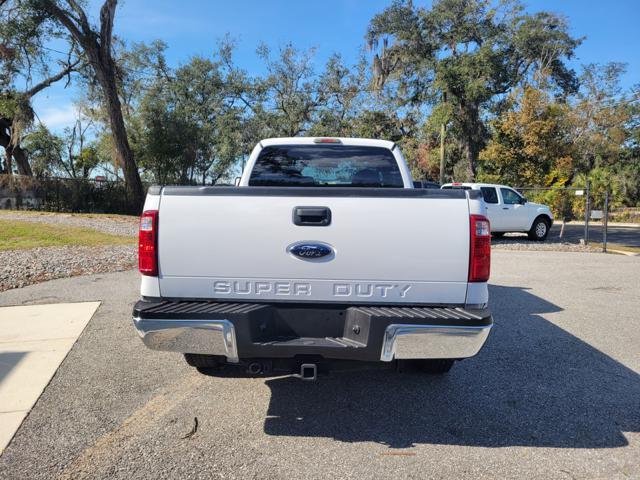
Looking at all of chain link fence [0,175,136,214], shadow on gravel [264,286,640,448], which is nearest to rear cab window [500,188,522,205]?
shadow on gravel [264,286,640,448]

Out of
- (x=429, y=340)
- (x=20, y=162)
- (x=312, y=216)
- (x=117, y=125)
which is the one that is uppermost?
(x=117, y=125)

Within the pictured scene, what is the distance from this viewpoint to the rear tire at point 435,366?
13.2ft

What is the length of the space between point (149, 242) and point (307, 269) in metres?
1.02

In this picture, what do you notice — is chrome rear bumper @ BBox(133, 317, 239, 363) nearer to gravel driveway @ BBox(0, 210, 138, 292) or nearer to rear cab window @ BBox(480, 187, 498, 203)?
gravel driveway @ BBox(0, 210, 138, 292)

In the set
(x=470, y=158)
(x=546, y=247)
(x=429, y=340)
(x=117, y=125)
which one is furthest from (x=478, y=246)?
(x=470, y=158)

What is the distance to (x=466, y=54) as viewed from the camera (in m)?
26.7

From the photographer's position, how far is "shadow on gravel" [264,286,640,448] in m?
3.29

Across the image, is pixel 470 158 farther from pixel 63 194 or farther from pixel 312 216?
pixel 312 216

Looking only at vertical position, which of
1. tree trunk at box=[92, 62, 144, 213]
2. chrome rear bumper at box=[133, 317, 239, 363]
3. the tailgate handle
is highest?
tree trunk at box=[92, 62, 144, 213]

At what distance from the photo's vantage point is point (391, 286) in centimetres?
303

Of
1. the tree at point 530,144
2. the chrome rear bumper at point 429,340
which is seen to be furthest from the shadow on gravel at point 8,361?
the tree at point 530,144

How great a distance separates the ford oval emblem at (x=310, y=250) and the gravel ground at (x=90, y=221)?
41.5 feet

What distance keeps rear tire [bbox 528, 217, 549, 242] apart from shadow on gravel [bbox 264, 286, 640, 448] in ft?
41.3

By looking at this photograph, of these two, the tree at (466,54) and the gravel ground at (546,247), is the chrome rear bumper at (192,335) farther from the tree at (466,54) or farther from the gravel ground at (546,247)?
the tree at (466,54)
